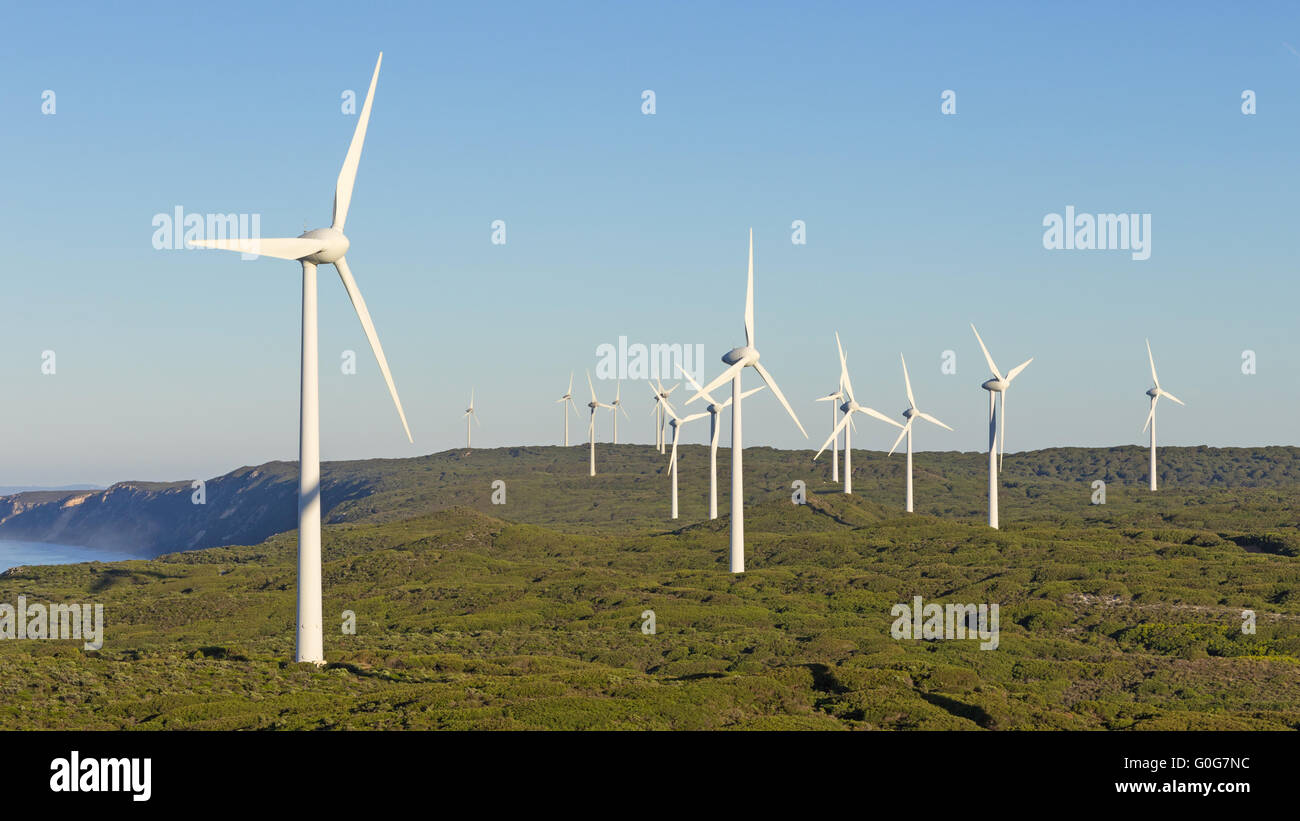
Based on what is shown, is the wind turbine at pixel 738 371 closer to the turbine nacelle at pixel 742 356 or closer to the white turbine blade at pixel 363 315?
the turbine nacelle at pixel 742 356

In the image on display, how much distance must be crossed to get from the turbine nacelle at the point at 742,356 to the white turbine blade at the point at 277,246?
50.3 meters

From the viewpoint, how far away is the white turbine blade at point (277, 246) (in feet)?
169

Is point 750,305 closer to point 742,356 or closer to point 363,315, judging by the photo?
point 742,356

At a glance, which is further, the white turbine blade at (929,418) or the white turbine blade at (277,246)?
the white turbine blade at (929,418)

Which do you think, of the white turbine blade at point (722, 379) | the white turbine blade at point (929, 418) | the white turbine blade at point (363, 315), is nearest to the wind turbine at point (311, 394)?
the white turbine blade at point (363, 315)

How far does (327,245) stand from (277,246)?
→ 2587 millimetres

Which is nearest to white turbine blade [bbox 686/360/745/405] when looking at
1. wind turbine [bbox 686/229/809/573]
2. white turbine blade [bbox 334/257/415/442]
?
wind turbine [bbox 686/229/809/573]

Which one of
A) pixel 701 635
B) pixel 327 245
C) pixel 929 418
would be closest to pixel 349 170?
pixel 327 245

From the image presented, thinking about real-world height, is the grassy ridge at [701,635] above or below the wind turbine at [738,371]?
below

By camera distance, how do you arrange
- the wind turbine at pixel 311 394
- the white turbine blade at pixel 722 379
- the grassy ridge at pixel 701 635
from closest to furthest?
1. the grassy ridge at pixel 701 635
2. the wind turbine at pixel 311 394
3. the white turbine blade at pixel 722 379

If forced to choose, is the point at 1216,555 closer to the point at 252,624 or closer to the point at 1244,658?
the point at 1244,658

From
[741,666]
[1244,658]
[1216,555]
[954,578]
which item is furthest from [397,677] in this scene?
[1216,555]

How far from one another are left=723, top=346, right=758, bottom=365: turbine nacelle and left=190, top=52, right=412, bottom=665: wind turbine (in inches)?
1839
